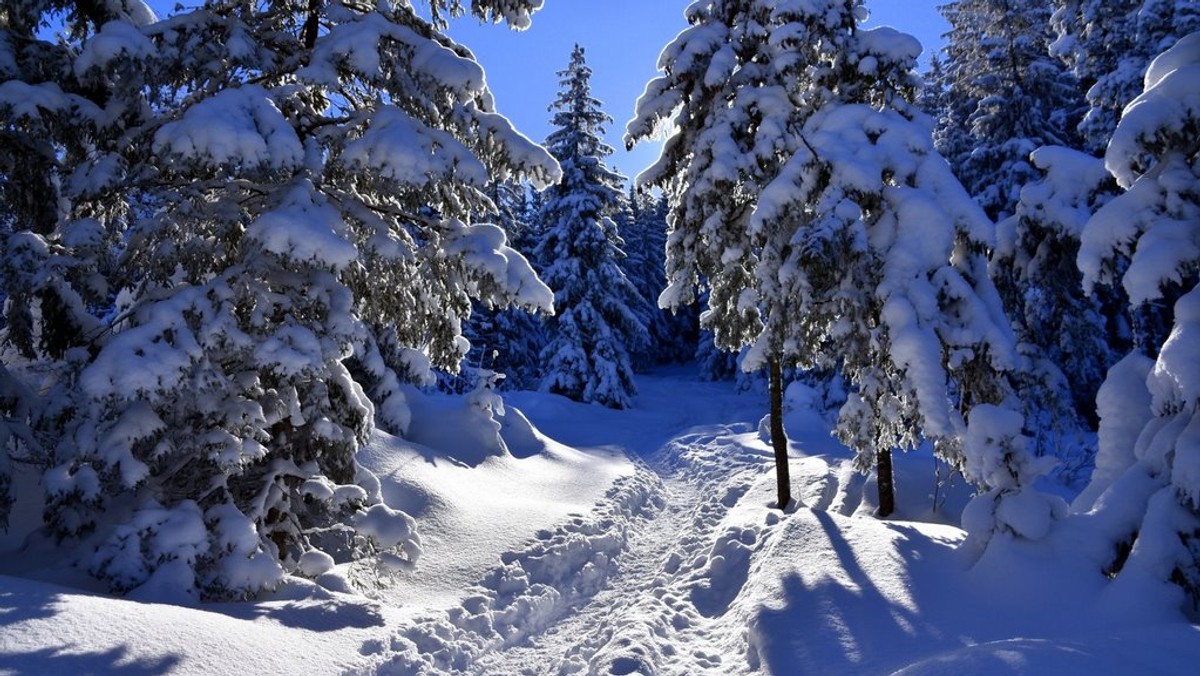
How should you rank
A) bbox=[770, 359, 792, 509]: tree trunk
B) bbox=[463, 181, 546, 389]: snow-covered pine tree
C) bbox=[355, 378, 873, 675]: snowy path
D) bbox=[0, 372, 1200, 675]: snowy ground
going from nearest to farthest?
bbox=[0, 372, 1200, 675]: snowy ground → bbox=[355, 378, 873, 675]: snowy path → bbox=[770, 359, 792, 509]: tree trunk → bbox=[463, 181, 546, 389]: snow-covered pine tree

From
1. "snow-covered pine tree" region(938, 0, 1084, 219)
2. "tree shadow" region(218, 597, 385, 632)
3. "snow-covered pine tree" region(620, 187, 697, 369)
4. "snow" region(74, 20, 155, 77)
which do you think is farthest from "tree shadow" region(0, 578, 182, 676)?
"snow-covered pine tree" region(620, 187, 697, 369)

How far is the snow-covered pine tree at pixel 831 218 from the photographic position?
8.88 m

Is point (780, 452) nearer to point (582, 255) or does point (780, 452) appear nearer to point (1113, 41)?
point (1113, 41)

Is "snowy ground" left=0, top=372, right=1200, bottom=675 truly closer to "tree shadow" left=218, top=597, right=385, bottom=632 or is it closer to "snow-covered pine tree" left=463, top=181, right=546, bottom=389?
"tree shadow" left=218, top=597, right=385, bottom=632

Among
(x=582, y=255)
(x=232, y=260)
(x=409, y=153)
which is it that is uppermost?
(x=582, y=255)

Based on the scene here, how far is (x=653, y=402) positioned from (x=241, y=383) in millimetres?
27792

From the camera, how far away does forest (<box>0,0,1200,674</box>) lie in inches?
211

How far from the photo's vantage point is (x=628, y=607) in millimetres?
7480

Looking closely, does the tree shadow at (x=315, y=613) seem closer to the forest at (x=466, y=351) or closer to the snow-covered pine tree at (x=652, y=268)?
the forest at (x=466, y=351)

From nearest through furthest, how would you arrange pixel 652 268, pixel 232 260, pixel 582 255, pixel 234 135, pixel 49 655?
pixel 49 655, pixel 234 135, pixel 232 260, pixel 582 255, pixel 652 268

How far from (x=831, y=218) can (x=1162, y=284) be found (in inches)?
165

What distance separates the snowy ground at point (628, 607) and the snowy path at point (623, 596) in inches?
1.1

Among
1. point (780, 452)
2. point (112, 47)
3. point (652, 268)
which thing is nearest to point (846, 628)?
point (780, 452)

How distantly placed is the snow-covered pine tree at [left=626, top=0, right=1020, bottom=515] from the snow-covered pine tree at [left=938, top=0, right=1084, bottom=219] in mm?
12274
